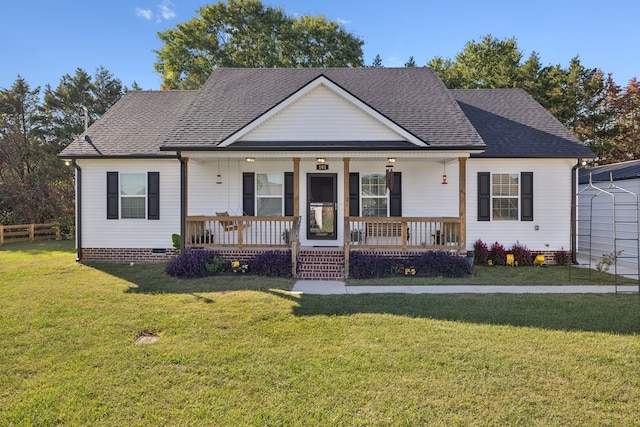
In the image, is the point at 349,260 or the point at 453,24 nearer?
the point at 349,260

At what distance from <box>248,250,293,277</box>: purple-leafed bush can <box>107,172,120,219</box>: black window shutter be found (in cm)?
533

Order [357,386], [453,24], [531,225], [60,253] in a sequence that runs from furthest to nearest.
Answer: [453,24] → [60,253] → [531,225] → [357,386]

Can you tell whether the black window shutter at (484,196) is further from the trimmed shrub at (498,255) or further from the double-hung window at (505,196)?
the trimmed shrub at (498,255)

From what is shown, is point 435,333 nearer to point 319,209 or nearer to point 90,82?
point 319,209

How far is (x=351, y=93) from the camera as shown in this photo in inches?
359

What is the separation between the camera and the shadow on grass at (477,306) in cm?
523

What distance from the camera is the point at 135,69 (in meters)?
21.8

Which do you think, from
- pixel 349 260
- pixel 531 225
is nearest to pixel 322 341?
pixel 349 260

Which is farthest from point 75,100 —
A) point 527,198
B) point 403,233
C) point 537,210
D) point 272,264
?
point 537,210

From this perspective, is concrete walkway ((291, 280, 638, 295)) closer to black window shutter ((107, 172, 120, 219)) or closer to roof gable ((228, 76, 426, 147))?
roof gable ((228, 76, 426, 147))

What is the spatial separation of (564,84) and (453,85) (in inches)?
277

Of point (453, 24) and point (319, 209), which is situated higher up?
point (453, 24)

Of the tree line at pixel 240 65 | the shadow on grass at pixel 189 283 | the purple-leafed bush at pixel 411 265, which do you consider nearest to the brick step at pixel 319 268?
the purple-leafed bush at pixel 411 265

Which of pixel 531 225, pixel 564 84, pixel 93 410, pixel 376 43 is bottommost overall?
pixel 93 410
